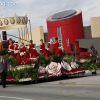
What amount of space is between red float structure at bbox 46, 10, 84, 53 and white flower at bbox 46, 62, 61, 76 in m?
39.7

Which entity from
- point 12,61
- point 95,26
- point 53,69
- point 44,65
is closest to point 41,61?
point 44,65

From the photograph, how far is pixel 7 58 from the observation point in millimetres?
19672

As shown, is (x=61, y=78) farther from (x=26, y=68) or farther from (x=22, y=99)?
(x=22, y=99)

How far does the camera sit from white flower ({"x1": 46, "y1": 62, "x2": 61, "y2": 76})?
19078mm

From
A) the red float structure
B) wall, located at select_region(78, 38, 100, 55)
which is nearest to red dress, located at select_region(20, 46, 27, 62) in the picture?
wall, located at select_region(78, 38, 100, 55)

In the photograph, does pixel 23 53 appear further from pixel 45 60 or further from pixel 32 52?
pixel 45 60

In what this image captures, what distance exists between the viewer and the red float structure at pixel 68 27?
196ft

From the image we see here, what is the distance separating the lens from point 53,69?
62.5 feet

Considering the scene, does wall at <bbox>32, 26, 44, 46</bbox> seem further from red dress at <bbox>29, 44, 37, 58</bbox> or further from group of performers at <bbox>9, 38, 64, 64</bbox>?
red dress at <bbox>29, 44, 37, 58</bbox>

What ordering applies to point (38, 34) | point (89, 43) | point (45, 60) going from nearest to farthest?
point (45, 60) < point (89, 43) < point (38, 34)

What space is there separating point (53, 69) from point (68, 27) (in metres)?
41.6

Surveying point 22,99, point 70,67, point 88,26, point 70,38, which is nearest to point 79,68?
point 70,67

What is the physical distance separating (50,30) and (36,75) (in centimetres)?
4399

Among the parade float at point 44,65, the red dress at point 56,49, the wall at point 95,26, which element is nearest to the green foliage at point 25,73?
the parade float at point 44,65
